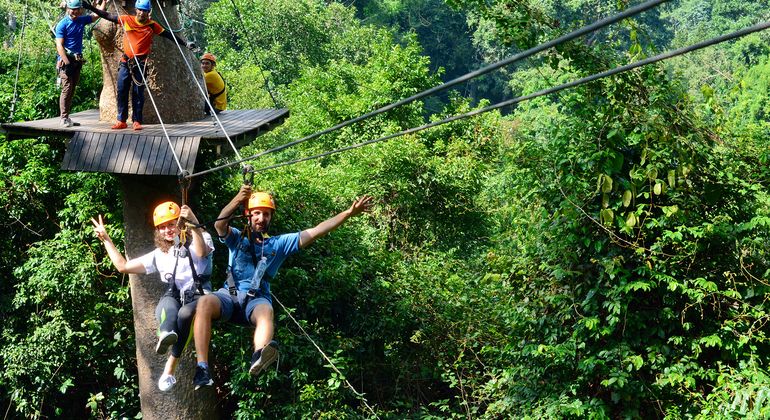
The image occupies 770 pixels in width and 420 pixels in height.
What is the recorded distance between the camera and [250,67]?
28.1m

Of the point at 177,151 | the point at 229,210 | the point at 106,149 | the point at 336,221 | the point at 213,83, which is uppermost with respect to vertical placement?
the point at 336,221

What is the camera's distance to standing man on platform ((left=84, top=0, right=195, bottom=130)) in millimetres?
7598

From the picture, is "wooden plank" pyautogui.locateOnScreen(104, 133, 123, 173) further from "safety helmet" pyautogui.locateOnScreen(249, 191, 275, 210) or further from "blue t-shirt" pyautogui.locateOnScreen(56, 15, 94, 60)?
"safety helmet" pyautogui.locateOnScreen(249, 191, 275, 210)

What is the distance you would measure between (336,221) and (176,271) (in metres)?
1.30

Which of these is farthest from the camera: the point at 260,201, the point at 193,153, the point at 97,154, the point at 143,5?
the point at 143,5

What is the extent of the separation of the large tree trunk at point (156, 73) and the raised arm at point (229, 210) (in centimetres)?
338

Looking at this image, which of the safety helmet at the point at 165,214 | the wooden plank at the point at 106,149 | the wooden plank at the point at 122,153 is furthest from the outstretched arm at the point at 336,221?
the wooden plank at the point at 106,149

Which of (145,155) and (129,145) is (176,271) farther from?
→ (129,145)

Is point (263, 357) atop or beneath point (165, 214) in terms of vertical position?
beneath

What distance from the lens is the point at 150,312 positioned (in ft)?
26.9

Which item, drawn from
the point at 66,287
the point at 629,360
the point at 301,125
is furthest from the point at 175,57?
the point at 301,125

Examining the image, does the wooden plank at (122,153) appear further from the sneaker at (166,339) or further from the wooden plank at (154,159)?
the sneaker at (166,339)

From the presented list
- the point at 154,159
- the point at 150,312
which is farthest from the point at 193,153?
the point at 150,312

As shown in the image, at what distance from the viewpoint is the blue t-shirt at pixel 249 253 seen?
5.41 m
